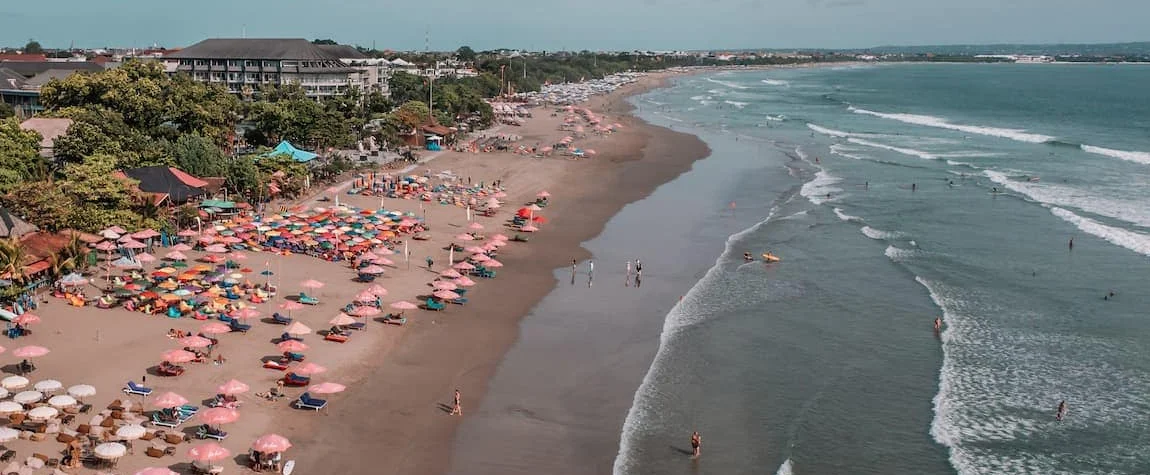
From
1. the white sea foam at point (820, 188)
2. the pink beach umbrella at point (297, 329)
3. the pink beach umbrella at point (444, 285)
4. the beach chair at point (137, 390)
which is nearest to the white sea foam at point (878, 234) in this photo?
the white sea foam at point (820, 188)

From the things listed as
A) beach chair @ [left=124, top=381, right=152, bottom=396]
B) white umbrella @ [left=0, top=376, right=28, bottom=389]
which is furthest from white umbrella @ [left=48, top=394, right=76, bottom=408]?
beach chair @ [left=124, top=381, right=152, bottom=396]

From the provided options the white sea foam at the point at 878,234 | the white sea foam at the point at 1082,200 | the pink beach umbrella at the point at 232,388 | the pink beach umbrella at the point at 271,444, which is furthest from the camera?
the white sea foam at the point at 1082,200

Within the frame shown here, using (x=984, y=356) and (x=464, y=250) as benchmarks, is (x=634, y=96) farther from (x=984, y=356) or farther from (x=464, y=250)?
(x=984, y=356)

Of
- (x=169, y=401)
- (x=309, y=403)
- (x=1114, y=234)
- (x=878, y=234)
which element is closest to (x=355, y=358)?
(x=309, y=403)

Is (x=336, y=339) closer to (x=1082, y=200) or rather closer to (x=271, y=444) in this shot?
(x=271, y=444)

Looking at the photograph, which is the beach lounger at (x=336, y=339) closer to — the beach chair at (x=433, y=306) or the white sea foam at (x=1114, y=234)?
the beach chair at (x=433, y=306)

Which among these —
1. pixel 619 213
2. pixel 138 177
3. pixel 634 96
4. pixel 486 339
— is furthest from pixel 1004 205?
pixel 634 96
